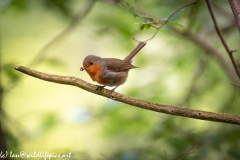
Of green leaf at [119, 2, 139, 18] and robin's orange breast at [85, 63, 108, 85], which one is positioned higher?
green leaf at [119, 2, 139, 18]

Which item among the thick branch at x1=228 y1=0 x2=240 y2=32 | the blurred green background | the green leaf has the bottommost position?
the blurred green background

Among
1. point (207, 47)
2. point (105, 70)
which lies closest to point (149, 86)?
point (207, 47)

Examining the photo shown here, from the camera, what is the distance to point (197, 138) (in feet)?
11.3

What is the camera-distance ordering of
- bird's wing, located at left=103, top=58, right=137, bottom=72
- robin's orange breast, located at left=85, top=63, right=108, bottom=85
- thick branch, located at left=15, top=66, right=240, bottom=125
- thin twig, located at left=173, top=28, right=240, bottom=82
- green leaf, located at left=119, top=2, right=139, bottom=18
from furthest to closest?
1. thin twig, located at left=173, top=28, right=240, bottom=82
2. bird's wing, located at left=103, top=58, right=137, bottom=72
3. robin's orange breast, located at left=85, top=63, right=108, bottom=85
4. green leaf, located at left=119, top=2, right=139, bottom=18
5. thick branch, located at left=15, top=66, right=240, bottom=125

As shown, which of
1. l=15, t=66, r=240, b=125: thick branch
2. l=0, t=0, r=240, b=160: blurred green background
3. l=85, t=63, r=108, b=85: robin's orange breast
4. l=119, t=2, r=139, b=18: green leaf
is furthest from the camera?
l=85, t=63, r=108, b=85: robin's orange breast

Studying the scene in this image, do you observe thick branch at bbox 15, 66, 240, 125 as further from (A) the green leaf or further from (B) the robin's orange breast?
(B) the robin's orange breast

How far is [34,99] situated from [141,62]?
2.07 meters

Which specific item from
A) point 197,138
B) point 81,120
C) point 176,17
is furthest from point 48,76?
point 81,120

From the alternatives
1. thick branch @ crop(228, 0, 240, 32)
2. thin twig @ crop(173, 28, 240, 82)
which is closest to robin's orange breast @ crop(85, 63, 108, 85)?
thin twig @ crop(173, 28, 240, 82)

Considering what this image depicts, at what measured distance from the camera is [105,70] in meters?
3.88

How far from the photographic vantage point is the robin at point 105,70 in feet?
12.5

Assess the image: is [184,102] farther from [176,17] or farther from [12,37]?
[12,37]

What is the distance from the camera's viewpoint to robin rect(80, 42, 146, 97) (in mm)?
3814

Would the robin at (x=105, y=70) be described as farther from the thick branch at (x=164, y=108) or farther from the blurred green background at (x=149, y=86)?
the thick branch at (x=164, y=108)
